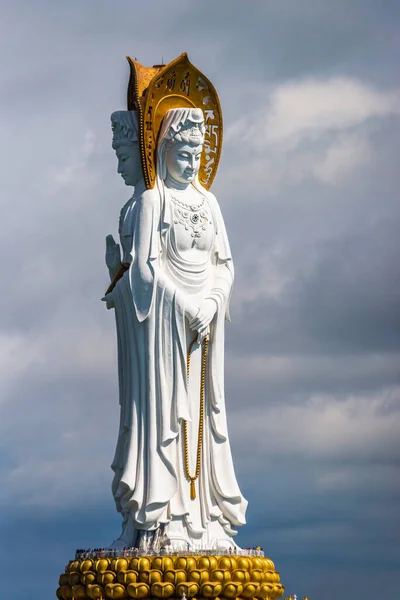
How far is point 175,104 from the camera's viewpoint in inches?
1200

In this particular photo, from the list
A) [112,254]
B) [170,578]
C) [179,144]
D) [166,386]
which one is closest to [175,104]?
[179,144]

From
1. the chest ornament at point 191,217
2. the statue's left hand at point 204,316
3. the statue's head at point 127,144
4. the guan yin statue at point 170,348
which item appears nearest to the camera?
the guan yin statue at point 170,348

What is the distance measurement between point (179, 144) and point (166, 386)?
144 inches

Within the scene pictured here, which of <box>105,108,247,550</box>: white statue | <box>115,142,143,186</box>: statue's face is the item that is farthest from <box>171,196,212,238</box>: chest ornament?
<box>115,142,143,186</box>: statue's face

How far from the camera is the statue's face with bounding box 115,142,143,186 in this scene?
99.9 feet

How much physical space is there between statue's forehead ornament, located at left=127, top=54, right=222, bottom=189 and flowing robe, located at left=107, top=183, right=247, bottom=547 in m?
0.85

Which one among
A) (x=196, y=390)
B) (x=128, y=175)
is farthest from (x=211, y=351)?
(x=128, y=175)

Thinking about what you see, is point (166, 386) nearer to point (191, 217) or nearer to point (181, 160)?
point (191, 217)

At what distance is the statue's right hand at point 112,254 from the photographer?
100ft

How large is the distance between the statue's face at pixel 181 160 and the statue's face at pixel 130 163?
1.64 feet

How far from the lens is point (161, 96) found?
30.3 m

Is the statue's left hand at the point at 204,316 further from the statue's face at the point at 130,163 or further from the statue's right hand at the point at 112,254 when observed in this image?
the statue's face at the point at 130,163

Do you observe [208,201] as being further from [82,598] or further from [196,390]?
[82,598]

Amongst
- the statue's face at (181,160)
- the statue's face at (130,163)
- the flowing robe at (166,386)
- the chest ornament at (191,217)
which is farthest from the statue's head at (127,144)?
the chest ornament at (191,217)
